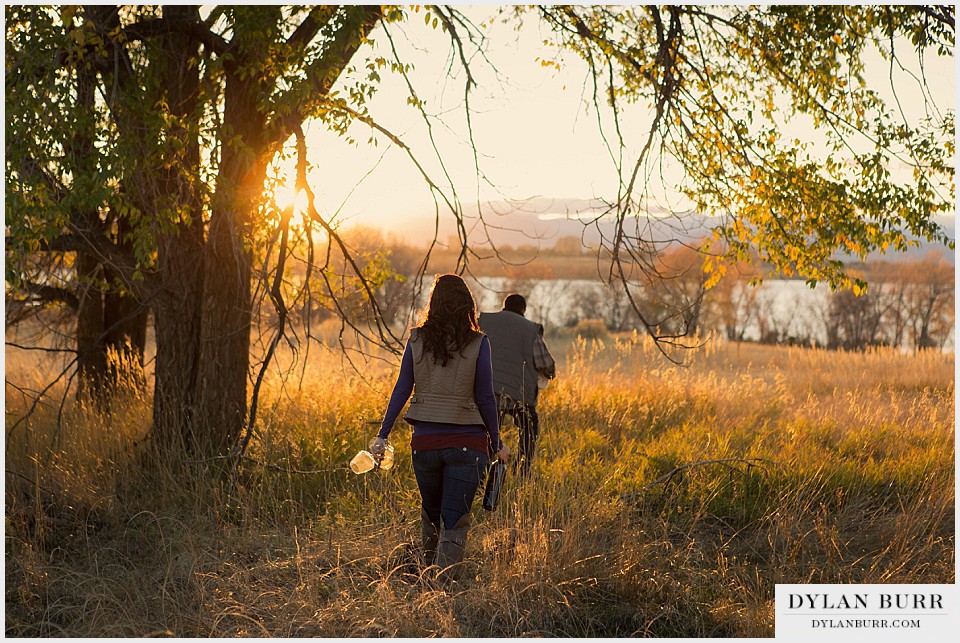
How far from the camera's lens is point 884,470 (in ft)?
24.7

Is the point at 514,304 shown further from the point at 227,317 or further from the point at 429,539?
the point at 429,539

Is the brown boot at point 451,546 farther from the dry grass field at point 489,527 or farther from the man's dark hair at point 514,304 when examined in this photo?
the man's dark hair at point 514,304

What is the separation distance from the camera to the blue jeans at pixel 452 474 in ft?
15.1

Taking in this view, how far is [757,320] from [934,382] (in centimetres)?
1837

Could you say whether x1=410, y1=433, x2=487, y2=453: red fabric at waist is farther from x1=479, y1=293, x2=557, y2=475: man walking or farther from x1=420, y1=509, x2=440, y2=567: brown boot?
x1=479, y1=293, x2=557, y2=475: man walking

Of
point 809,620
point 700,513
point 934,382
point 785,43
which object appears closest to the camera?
point 809,620

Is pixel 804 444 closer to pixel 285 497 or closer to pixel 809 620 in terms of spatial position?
pixel 809 620

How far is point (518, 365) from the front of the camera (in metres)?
7.15

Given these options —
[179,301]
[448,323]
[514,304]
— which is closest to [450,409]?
[448,323]

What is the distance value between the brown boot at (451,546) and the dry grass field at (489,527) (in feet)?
0.50

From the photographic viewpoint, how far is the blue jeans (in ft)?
15.1

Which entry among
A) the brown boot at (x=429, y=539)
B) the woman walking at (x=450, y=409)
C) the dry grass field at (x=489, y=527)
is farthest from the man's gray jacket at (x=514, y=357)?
the woman walking at (x=450, y=409)

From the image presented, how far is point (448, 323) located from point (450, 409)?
0.47 meters

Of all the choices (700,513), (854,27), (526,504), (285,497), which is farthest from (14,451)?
(854,27)
